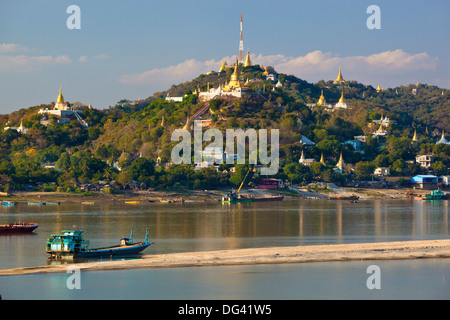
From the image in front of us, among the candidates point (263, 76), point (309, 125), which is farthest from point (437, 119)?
point (309, 125)

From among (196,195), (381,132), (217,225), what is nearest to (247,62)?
(381,132)

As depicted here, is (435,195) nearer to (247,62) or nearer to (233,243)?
(233,243)

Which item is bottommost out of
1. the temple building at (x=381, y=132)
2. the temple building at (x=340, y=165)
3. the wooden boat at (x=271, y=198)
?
the wooden boat at (x=271, y=198)

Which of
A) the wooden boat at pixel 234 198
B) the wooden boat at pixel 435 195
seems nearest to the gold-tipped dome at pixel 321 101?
the wooden boat at pixel 435 195

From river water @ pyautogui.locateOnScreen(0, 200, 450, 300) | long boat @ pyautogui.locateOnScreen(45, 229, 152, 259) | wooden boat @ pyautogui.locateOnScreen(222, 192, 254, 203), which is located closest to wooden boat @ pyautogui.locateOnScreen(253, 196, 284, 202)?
wooden boat @ pyautogui.locateOnScreen(222, 192, 254, 203)

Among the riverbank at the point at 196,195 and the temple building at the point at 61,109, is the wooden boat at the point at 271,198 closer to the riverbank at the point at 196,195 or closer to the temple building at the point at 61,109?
the riverbank at the point at 196,195

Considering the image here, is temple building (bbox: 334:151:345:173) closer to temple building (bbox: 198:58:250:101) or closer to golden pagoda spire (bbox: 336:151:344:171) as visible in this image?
golden pagoda spire (bbox: 336:151:344:171)
